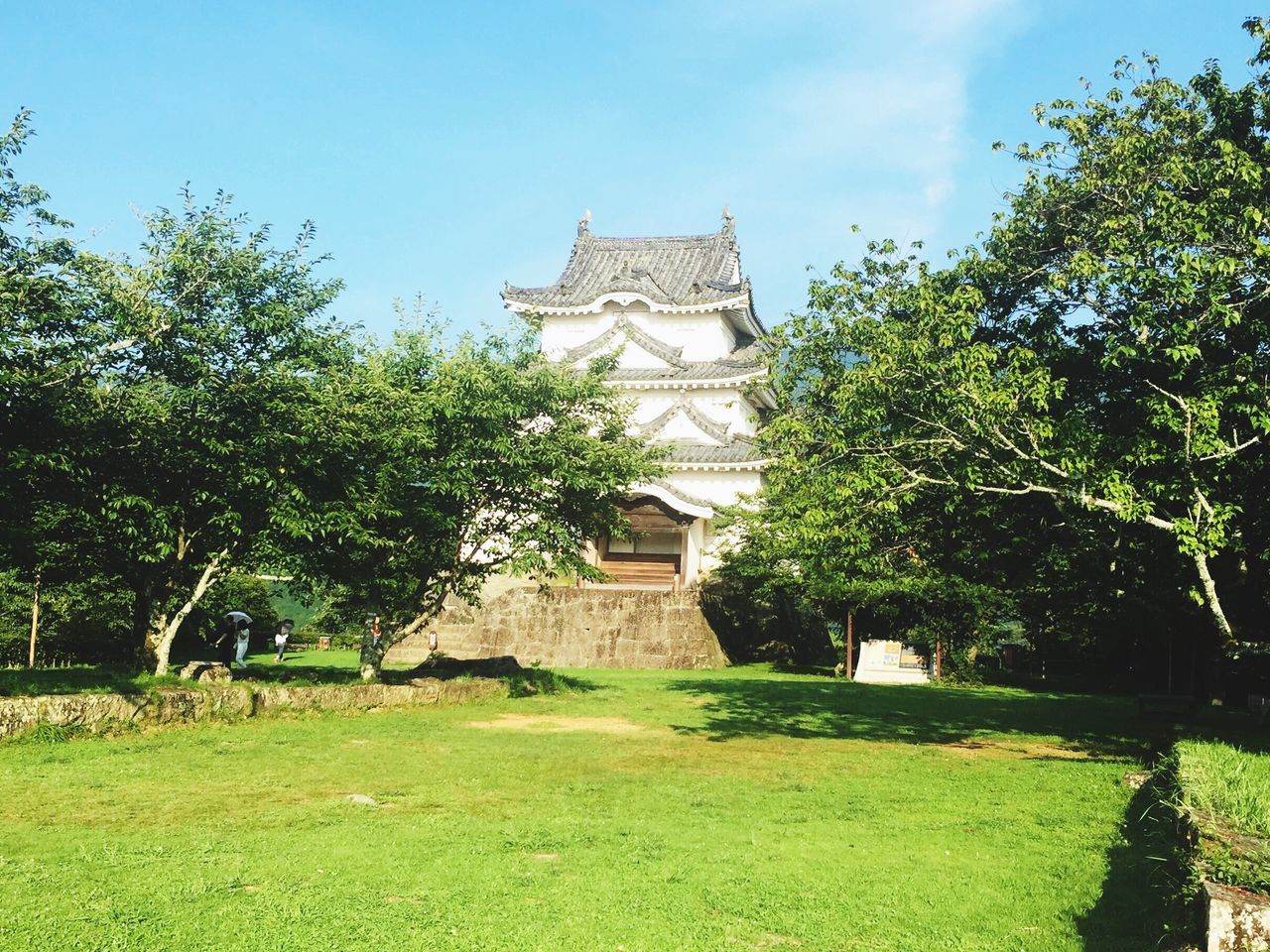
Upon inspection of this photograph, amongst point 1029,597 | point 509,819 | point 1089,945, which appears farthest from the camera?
point 1029,597

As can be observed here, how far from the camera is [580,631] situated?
30.8m

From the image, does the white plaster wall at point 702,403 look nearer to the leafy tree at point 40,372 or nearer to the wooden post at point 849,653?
the wooden post at point 849,653

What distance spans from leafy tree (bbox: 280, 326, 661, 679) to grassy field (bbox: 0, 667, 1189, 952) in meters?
3.67

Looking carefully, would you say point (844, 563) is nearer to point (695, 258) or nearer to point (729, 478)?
point (729, 478)

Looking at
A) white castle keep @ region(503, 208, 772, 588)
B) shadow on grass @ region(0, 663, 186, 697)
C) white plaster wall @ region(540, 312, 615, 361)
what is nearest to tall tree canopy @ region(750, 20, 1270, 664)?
shadow on grass @ region(0, 663, 186, 697)

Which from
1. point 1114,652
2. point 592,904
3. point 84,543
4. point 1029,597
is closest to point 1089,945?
point 592,904

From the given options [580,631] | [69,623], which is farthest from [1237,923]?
[580,631]

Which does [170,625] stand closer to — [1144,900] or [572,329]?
[1144,900]

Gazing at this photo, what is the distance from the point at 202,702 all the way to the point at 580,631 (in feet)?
57.3

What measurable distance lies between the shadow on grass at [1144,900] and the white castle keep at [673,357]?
2520cm

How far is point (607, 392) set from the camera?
1984 cm

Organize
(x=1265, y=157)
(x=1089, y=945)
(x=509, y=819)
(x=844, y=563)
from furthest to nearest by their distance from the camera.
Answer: (x=844, y=563) → (x=1265, y=157) → (x=509, y=819) → (x=1089, y=945)

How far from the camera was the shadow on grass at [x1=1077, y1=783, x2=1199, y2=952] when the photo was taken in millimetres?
5652

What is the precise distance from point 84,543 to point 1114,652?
81.1 ft
